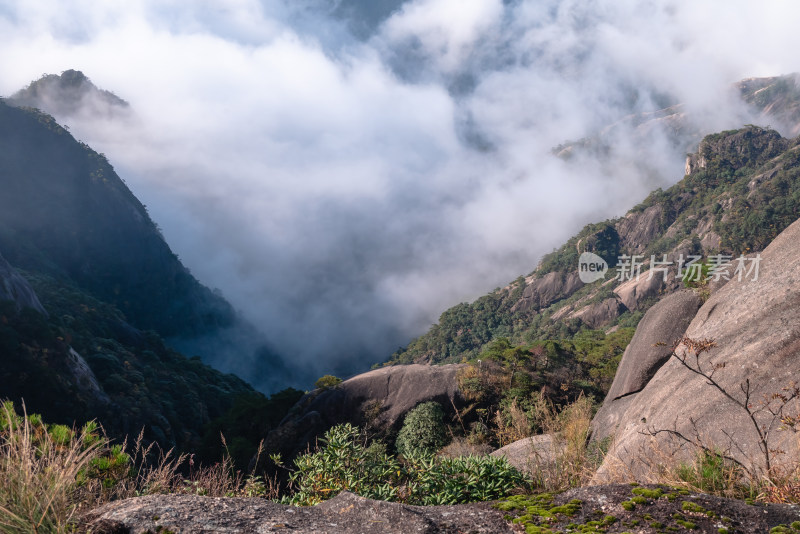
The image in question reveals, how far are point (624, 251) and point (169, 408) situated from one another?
97.7 m

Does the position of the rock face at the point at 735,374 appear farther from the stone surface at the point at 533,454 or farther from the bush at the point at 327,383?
the bush at the point at 327,383

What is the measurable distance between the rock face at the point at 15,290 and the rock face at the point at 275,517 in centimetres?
4648

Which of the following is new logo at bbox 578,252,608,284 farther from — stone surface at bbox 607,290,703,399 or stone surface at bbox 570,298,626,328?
stone surface at bbox 607,290,703,399

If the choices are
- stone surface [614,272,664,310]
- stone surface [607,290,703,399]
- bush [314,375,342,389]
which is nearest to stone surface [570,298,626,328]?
stone surface [614,272,664,310]

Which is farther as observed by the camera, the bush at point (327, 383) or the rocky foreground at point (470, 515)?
the bush at point (327, 383)

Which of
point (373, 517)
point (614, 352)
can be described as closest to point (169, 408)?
point (614, 352)

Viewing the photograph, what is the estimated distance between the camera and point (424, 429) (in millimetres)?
20453

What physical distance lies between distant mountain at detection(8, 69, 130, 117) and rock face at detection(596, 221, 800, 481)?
615 ft

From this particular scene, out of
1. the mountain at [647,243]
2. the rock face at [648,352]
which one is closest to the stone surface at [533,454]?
the rock face at [648,352]

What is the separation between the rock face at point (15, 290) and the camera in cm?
4003

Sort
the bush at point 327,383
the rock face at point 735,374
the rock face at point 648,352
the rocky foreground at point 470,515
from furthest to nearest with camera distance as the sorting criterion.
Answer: the bush at point 327,383 → the rock face at point 648,352 → the rock face at point 735,374 → the rocky foreground at point 470,515

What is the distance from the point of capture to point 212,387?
5969 cm

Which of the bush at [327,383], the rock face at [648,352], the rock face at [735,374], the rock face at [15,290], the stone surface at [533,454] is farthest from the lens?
the rock face at [15,290]

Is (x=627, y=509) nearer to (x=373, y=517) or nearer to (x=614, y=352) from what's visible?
(x=373, y=517)
